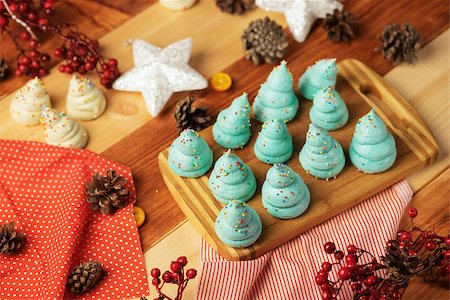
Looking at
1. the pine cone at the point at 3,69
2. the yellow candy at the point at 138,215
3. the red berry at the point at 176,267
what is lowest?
the yellow candy at the point at 138,215

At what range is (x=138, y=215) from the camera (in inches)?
68.3

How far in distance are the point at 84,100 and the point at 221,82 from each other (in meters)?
0.36

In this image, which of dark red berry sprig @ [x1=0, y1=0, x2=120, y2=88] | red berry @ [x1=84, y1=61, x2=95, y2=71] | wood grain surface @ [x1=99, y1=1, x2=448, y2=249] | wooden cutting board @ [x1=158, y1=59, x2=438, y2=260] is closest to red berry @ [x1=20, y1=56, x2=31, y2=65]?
dark red berry sprig @ [x1=0, y1=0, x2=120, y2=88]

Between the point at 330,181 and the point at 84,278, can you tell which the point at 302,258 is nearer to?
the point at 330,181

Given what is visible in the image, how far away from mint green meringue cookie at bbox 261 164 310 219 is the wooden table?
0.66 feet

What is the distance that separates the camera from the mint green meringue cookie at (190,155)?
1.67m

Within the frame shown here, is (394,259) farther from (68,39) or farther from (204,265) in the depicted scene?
(68,39)

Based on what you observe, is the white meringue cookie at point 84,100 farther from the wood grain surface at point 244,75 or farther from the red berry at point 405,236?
the red berry at point 405,236

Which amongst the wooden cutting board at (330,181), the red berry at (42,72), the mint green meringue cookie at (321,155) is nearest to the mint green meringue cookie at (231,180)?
the wooden cutting board at (330,181)

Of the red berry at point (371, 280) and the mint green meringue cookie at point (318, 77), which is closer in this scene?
the red berry at point (371, 280)

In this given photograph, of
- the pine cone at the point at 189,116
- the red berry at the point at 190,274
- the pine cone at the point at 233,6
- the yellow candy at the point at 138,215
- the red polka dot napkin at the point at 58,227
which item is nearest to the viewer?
the red berry at the point at 190,274

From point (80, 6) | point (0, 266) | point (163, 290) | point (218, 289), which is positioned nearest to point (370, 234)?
point (218, 289)

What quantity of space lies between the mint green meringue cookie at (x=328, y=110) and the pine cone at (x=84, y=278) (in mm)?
616

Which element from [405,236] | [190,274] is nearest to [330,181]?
[405,236]
